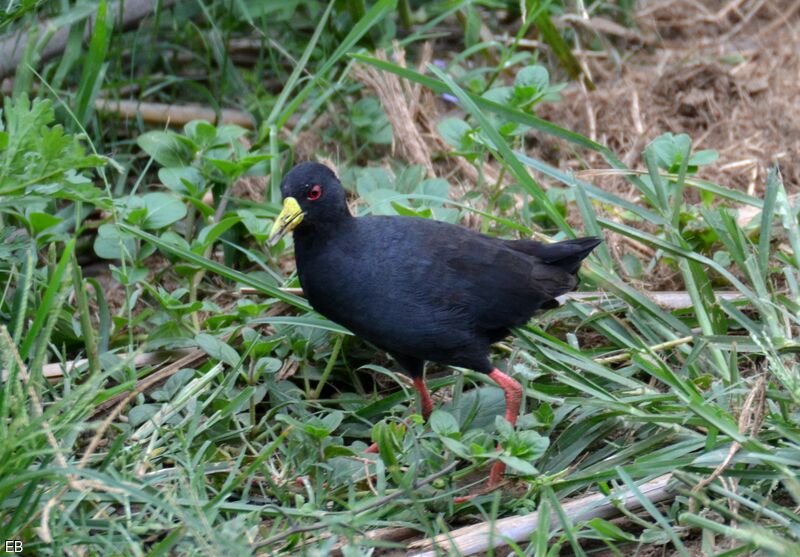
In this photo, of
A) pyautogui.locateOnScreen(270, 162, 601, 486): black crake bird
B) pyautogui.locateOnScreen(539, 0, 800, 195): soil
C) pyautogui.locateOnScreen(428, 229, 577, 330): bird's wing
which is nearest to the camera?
pyautogui.locateOnScreen(270, 162, 601, 486): black crake bird

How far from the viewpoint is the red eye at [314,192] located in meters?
3.81

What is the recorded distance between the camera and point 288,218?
3756 millimetres

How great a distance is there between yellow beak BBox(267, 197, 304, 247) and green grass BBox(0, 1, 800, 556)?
0.40m

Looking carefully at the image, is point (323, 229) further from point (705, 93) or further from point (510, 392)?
point (705, 93)

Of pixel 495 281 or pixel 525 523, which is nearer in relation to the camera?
pixel 525 523

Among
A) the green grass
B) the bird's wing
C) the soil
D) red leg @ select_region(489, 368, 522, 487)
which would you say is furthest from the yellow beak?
the soil

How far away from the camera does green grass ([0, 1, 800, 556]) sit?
3125 millimetres

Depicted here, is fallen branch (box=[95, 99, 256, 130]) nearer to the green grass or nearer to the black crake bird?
the green grass

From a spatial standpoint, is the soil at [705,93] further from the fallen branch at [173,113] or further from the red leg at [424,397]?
the red leg at [424,397]

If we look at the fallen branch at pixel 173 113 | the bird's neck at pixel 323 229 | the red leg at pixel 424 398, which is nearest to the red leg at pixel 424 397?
the red leg at pixel 424 398

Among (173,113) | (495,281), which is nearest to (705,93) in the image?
(495,281)

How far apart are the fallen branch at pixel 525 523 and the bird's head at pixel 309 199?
1.24 metres

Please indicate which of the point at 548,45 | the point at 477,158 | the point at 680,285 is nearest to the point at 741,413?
the point at 680,285

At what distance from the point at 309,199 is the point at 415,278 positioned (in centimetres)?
48
